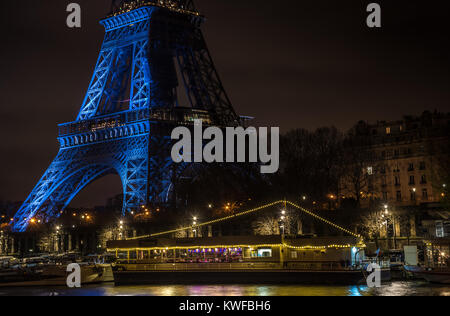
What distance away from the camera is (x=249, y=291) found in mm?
44750

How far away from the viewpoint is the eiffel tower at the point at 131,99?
3455 inches

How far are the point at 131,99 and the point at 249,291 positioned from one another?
50246 mm

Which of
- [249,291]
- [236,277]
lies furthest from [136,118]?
[249,291]

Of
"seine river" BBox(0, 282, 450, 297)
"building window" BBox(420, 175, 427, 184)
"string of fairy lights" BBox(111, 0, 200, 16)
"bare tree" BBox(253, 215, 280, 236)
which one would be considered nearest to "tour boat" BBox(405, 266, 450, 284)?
"seine river" BBox(0, 282, 450, 297)

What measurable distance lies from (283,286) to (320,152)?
38192 mm

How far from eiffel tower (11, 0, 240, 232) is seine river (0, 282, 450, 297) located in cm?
3522

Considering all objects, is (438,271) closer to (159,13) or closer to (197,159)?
(197,159)

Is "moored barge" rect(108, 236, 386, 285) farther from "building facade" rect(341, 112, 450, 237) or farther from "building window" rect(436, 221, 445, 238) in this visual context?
"building facade" rect(341, 112, 450, 237)

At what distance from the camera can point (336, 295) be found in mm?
41688

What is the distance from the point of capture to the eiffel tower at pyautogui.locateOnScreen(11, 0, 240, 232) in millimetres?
87750

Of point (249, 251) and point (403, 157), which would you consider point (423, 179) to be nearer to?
point (403, 157)

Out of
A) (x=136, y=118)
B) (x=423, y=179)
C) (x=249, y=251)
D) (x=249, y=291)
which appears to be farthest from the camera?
(x=423, y=179)
